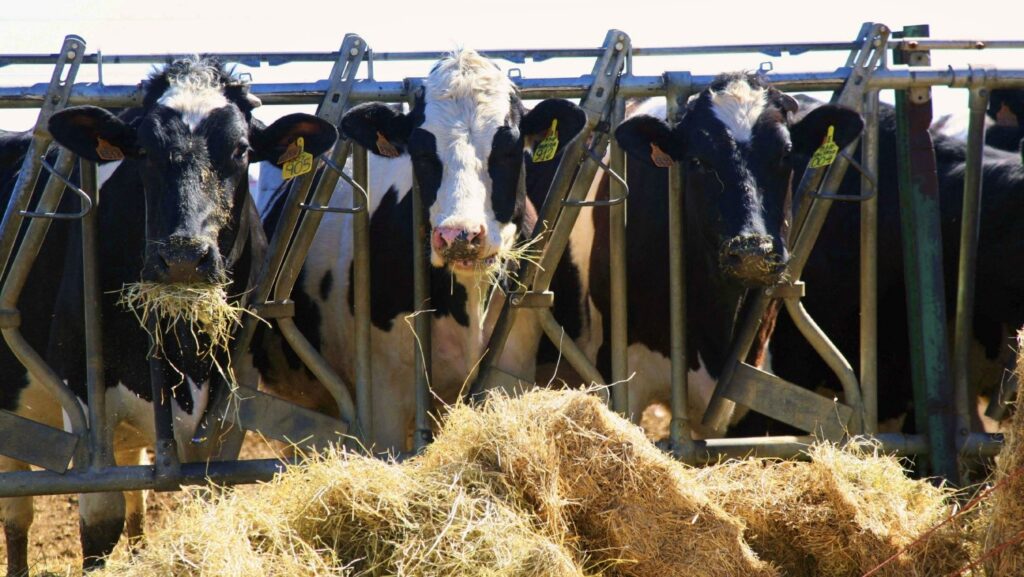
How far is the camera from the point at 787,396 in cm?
554

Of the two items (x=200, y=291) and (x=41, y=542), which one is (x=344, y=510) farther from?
(x=41, y=542)

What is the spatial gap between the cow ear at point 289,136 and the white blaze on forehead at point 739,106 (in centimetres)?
181

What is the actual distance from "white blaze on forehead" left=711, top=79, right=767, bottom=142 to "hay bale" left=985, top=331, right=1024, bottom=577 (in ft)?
6.18

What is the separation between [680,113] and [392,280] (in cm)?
171

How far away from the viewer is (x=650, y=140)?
18.7ft

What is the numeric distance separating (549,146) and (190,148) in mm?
1636

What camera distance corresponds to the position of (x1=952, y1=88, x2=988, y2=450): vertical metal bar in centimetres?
572

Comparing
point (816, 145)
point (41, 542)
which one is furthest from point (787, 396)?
point (41, 542)

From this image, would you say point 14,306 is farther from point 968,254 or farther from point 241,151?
point 968,254

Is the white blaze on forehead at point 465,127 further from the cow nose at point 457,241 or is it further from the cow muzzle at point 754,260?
the cow muzzle at point 754,260

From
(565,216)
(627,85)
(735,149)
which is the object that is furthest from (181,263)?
(735,149)

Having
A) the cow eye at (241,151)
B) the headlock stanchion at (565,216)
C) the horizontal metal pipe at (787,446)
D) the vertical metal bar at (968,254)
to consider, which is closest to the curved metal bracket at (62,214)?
the cow eye at (241,151)

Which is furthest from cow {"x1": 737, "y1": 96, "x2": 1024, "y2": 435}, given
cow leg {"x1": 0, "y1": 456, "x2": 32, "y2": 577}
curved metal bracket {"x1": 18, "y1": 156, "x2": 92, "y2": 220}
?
cow leg {"x1": 0, "y1": 456, "x2": 32, "y2": 577}

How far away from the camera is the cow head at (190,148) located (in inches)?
196
